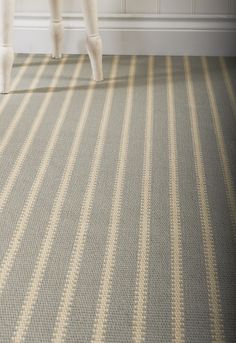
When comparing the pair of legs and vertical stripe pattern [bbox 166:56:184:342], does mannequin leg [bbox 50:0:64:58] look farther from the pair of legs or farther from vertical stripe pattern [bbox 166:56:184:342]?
vertical stripe pattern [bbox 166:56:184:342]

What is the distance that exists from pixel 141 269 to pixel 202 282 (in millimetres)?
98

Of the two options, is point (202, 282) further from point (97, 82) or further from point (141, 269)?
point (97, 82)

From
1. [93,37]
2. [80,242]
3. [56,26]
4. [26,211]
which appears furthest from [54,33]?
[80,242]

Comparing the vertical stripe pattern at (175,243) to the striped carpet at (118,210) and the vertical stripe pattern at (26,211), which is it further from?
the vertical stripe pattern at (26,211)

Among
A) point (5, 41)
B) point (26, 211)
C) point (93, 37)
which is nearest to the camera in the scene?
point (26, 211)

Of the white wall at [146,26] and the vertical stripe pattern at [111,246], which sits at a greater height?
the white wall at [146,26]

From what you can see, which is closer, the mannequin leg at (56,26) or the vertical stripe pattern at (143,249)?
the vertical stripe pattern at (143,249)

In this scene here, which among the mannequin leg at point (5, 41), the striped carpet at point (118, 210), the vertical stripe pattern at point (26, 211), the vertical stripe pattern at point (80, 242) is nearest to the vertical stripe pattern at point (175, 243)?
the striped carpet at point (118, 210)

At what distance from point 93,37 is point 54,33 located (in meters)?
0.24

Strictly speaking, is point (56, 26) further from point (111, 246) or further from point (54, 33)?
point (111, 246)

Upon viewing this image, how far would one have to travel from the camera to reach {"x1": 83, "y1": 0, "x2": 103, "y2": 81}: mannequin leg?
61.4 inches

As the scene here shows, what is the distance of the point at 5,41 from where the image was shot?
1.49 m

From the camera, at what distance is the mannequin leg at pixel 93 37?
1.56 metres

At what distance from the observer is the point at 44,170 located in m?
1.16
